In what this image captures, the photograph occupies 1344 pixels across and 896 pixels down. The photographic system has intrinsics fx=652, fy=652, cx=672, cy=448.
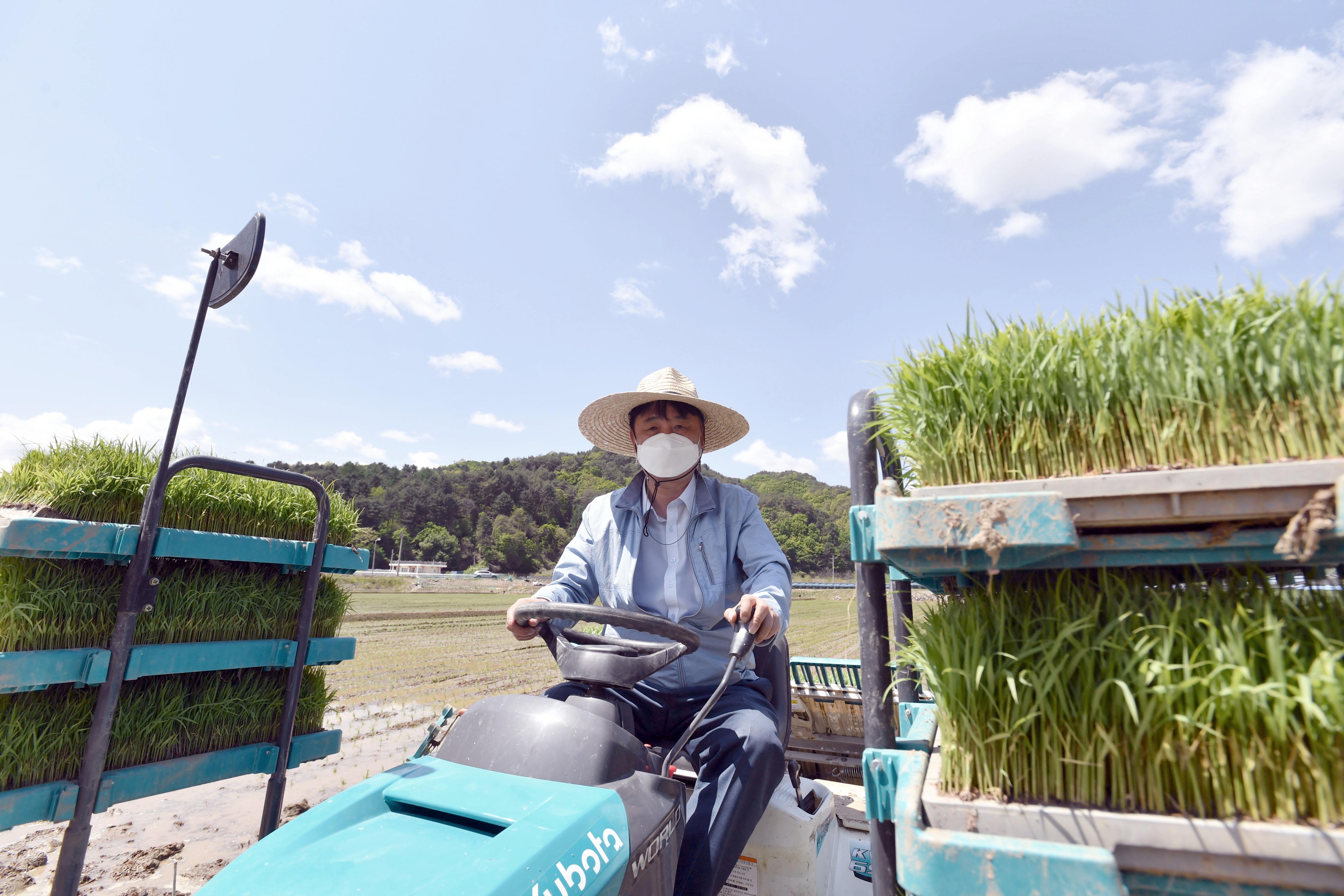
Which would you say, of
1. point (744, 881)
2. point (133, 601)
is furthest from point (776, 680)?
point (133, 601)

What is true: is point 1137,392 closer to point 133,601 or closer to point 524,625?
point 524,625

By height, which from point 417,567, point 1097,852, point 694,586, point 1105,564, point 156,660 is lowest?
point 417,567

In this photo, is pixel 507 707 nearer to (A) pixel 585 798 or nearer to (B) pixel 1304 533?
(A) pixel 585 798

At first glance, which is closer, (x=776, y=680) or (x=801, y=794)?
(x=801, y=794)

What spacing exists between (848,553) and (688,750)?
1.10m

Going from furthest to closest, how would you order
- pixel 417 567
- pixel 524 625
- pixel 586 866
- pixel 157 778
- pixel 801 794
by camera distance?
pixel 417 567 < pixel 157 778 < pixel 801 794 < pixel 524 625 < pixel 586 866

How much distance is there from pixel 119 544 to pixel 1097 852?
9.37ft

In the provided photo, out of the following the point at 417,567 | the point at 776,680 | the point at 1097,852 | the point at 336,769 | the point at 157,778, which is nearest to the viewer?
the point at 1097,852

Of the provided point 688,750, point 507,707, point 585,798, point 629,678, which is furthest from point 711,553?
point 585,798

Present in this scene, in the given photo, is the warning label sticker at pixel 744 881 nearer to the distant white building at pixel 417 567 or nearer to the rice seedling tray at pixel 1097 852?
the rice seedling tray at pixel 1097 852

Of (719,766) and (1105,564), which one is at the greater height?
(1105,564)

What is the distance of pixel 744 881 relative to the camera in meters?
1.97

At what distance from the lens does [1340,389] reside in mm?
836

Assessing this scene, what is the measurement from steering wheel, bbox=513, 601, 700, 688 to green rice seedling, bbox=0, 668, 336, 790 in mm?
1815
